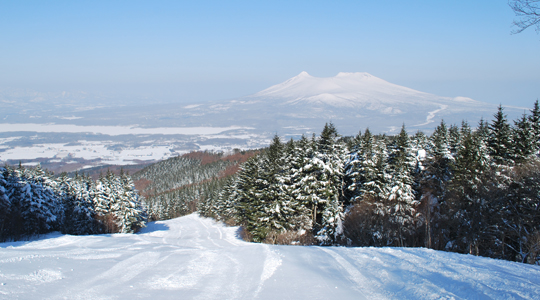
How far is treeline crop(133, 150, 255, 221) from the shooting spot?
77875mm

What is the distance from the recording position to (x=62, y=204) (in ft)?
119

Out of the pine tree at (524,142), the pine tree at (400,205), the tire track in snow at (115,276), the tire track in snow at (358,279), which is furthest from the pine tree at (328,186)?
the tire track in snow at (115,276)

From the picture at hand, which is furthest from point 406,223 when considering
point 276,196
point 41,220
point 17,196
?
point 17,196

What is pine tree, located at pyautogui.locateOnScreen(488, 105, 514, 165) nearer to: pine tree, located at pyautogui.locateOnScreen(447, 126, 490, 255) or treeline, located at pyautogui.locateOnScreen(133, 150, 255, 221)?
pine tree, located at pyautogui.locateOnScreen(447, 126, 490, 255)

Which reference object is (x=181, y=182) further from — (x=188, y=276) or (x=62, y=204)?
(x=188, y=276)

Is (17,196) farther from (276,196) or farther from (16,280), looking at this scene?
(16,280)

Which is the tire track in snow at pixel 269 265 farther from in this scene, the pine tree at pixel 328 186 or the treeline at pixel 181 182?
the treeline at pixel 181 182

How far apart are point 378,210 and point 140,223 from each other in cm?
3548

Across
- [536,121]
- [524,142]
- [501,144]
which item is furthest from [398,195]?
[536,121]

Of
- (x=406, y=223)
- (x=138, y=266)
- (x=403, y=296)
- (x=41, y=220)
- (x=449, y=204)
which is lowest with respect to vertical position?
(x=41, y=220)

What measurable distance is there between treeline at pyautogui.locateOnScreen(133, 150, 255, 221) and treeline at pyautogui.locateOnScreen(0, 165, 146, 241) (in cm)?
2114

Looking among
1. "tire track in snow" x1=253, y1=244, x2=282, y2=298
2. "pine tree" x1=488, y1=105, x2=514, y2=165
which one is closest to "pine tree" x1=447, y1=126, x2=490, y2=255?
"pine tree" x1=488, y1=105, x2=514, y2=165

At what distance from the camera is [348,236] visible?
24375mm

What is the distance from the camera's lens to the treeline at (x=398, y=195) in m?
19.7
